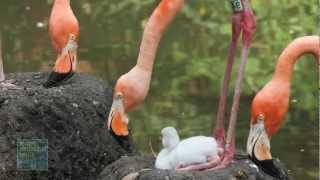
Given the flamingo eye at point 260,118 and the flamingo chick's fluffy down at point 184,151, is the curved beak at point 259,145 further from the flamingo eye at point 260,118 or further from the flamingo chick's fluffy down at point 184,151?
the flamingo chick's fluffy down at point 184,151

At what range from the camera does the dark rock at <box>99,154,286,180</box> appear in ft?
8.54

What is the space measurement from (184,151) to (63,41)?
0.87 meters

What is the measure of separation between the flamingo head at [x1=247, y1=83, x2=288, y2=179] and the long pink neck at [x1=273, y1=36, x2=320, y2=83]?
0.07 m

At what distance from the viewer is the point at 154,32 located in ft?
9.35

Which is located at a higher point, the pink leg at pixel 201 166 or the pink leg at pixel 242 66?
the pink leg at pixel 242 66

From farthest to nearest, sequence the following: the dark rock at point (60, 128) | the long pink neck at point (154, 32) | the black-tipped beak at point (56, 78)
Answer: the black-tipped beak at point (56, 78) → the dark rock at point (60, 128) → the long pink neck at point (154, 32)

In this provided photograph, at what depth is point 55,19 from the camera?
A: 3363 mm

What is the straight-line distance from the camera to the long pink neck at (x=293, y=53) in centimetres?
277

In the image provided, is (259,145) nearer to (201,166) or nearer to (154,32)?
(201,166)

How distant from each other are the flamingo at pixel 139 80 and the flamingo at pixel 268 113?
0.38 metres

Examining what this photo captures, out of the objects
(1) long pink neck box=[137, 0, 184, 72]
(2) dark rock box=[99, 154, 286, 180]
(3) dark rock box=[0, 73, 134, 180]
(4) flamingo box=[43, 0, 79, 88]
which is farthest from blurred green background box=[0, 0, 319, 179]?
(1) long pink neck box=[137, 0, 184, 72]

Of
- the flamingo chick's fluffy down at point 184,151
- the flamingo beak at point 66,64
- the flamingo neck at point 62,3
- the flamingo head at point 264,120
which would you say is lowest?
the flamingo chick's fluffy down at point 184,151

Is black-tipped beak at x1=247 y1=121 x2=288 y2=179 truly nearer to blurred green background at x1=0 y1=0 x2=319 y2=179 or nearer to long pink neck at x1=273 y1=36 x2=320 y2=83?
long pink neck at x1=273 y1=36 x2=320 y2=83

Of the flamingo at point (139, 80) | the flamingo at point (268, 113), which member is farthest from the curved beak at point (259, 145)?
the flamingo at point (139, 80)
